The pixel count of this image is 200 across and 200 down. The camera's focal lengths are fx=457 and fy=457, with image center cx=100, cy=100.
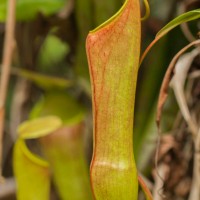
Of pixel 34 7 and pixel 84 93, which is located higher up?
pixel 34 7

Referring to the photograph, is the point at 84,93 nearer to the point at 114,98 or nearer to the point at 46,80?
the point at 46,80

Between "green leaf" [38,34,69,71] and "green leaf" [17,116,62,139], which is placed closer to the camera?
"green leaf" [17,116,62,139]

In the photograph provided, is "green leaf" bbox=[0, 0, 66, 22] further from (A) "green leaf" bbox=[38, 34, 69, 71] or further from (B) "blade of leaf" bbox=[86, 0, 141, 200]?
(B) "blade of leaf" bbox=[86, 0, 141, 200]

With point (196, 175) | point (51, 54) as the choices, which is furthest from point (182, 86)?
point (51, 54)

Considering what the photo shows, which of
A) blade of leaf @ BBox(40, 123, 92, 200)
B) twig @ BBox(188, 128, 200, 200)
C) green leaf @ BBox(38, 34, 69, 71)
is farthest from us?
green leaf @ BBox(38, 34, 69, 71)

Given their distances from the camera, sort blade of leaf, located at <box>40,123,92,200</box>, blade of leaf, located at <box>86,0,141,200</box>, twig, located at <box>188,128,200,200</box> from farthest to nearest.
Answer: blade of leaf, located at <box>40,123,92,200</box>, twig, located at <box>188,128,200,200</box>, blade of leaf, located at <box>86,0,141,200</box>

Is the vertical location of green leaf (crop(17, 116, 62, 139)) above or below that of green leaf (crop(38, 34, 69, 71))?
below

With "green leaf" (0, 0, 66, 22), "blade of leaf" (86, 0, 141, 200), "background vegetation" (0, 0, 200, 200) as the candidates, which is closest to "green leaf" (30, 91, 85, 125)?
"background vegetation" (0, 0, 200, 200)
